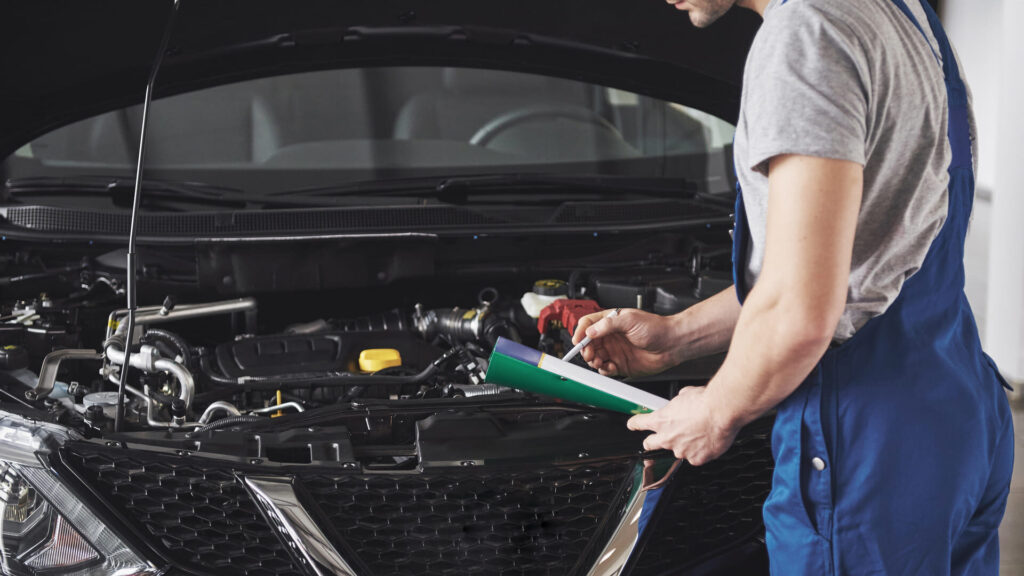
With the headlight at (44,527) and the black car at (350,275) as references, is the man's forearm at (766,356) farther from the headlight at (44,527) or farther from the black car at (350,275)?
the headlight at (44,527)

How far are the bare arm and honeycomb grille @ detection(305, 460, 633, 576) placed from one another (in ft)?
0.99

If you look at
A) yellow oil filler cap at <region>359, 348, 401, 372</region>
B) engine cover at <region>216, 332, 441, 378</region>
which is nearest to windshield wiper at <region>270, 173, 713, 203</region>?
engine cover at <region>216, 332, 441, 378</region>

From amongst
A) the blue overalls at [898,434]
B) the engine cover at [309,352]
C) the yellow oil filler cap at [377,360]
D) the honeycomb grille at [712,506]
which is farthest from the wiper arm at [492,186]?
the blue overalls at [898,434]

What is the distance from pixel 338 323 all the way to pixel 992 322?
3.06m

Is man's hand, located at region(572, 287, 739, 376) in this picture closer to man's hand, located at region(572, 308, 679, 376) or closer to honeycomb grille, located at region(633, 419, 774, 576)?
man's hand, located at region(572, 308, 679, 376)

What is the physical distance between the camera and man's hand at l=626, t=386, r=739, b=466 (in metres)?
1.15

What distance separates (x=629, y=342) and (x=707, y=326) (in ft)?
0.42

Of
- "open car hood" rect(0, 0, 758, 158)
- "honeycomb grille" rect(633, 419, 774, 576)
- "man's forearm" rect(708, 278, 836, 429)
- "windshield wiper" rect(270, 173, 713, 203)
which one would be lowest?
"honeycomb grille" rect(633, 419, 774, 576)

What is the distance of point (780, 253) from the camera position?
0.98 metres

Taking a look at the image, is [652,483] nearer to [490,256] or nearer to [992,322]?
[490,256]

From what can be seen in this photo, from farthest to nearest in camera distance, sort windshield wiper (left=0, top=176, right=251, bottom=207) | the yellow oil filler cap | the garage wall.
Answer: the garage wall → windshield wiper (left=0, top=176, right=251, bottom=207) → the yellow oil filler cap

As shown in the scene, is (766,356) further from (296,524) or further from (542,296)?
(542,296)

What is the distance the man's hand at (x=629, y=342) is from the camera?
142cm

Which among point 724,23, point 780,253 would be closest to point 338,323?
point 724,23
